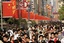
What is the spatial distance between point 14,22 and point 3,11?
2.13m

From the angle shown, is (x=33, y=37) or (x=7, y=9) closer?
(x=33, y=37)

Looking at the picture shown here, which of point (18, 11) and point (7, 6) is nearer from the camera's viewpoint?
point (7, 6)

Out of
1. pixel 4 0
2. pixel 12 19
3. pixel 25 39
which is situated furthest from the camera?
pixel 4 0

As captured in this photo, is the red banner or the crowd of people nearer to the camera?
the crowd of people

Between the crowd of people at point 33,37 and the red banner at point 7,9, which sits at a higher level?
the crowd of people at point 33,37

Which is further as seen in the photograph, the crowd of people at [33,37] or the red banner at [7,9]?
the red banner at [7,9]

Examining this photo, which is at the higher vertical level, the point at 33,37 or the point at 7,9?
the point at 33,37

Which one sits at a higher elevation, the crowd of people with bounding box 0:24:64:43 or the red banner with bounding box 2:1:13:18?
the crowd of people with bounding box 0:24:64:43

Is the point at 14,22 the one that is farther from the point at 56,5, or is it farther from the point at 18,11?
the point at 56,5

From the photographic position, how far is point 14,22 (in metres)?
37.0

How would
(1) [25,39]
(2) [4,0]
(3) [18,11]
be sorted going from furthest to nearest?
(3) [18,11] → (2) [4,0] → (1) [25,39]

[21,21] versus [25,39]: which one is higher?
[25,39]

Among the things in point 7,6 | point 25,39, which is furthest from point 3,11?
point 25,39

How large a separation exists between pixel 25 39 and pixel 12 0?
29.5 m
